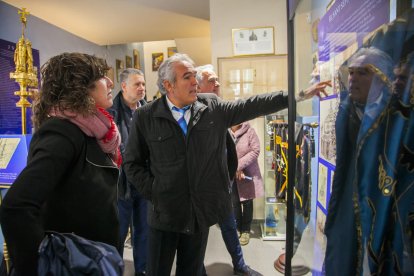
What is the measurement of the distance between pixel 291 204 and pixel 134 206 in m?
1.41

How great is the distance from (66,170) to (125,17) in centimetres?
324

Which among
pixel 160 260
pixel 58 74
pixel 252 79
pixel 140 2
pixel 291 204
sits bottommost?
pixel 160 260

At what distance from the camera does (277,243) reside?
9.41ft

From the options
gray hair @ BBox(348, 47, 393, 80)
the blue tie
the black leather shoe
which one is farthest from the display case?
gray hair @ BBox(348, 47, 393, 80)

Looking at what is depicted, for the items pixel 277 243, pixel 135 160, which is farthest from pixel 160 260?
pixel 277 243

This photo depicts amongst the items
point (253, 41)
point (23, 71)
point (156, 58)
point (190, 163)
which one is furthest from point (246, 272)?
point (156, 58)

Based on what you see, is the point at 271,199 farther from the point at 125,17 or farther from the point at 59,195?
the point at 125,17

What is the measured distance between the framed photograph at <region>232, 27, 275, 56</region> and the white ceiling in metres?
0.57

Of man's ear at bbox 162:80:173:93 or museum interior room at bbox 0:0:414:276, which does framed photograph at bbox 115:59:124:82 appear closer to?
museum interior room at bbox 0:0:414:276

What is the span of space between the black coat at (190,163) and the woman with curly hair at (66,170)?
0.34 metres

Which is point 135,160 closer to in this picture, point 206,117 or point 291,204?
point 206,117

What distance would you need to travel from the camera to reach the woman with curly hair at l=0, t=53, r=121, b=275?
0.87m

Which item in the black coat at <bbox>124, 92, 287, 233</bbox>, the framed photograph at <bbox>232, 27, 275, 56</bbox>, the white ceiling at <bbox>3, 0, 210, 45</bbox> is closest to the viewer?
the black coat at <bbox>124, 92, 287, 233</bbox>

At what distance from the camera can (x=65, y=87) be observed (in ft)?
3.36
